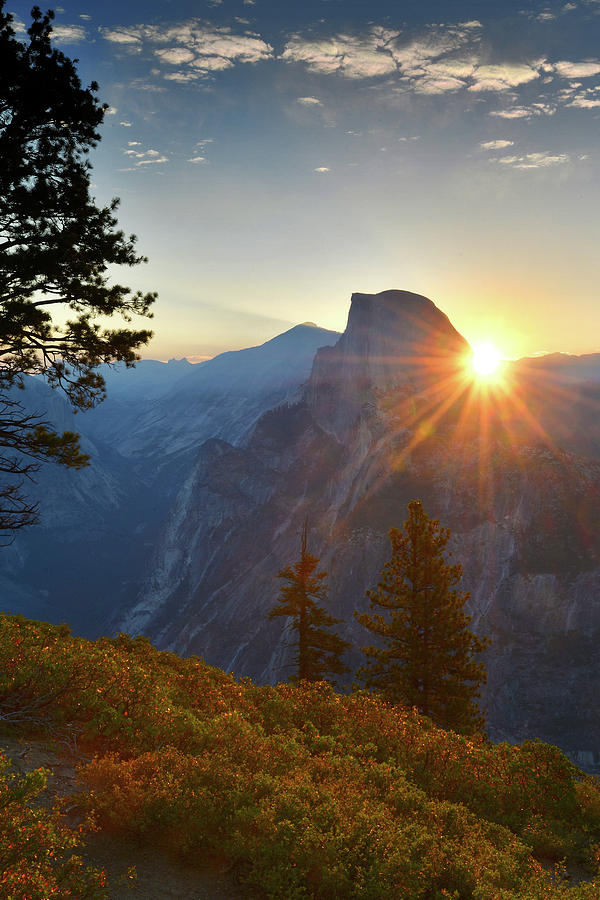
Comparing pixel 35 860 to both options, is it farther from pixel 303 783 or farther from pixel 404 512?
pixel 404 512

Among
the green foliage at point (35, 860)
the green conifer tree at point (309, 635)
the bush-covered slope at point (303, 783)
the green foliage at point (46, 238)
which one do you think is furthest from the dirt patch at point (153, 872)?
the green conifer tree at point (309, 635)

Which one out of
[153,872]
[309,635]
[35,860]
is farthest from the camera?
[309,635]

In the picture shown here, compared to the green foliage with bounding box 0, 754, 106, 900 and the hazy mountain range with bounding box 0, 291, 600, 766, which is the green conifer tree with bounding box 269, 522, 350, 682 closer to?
the hazy mountain range with bounding box 0, 291, 600, 766

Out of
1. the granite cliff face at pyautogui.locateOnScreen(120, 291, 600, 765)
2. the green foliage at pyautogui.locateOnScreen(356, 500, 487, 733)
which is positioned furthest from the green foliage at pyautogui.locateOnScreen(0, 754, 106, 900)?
the granite cliff face at pyautogui.locateOnScreen(120, 291, 600, 765)

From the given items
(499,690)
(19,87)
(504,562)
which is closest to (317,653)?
(19,87)

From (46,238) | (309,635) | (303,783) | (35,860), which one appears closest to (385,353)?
(309,635)
